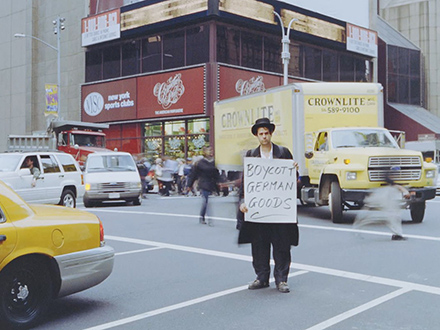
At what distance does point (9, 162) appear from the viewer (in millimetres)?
15117

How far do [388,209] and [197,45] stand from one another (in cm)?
2366

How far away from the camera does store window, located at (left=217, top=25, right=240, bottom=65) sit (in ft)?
104

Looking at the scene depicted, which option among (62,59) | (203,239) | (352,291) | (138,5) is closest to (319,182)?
(203,239)

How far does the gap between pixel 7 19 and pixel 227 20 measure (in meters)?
22.5

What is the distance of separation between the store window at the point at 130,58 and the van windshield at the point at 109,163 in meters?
17.0

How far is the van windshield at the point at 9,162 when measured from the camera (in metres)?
14.9

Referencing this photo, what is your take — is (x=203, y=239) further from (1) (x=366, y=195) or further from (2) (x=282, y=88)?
(2) (x=282, y=88)

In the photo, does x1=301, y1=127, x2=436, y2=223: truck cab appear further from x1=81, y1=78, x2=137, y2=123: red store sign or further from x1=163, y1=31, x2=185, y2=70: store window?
x1=81, y1=78, x2=137, y2=123: red store sign

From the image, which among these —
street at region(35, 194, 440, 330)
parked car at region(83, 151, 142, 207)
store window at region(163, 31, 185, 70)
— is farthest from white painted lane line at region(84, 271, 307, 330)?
store window at region(163, 31, 185, 70)

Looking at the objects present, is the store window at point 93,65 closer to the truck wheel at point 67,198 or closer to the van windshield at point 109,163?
the van windshield at point 109,163

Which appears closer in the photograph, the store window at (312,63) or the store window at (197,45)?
the store window at (197,45)

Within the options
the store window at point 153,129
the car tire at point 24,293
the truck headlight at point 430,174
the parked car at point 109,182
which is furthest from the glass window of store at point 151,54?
the car tire at point 24,293

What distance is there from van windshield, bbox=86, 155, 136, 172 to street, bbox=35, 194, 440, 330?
26.1 feet

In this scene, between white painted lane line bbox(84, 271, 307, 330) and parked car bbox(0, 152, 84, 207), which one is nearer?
white painted lane line bbox(84, 271, 307, 330)
